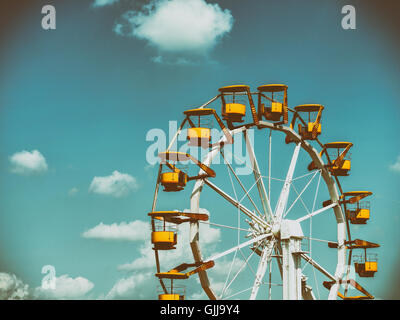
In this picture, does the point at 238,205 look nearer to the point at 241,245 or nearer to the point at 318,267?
the point at 241,245

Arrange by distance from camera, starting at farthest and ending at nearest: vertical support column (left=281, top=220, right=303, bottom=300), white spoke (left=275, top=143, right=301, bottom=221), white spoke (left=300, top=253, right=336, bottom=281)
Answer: white spoke (left=300, top=253, right=336, bottom=281), white spoke (left=275, top=143, right=301, bottom=221), vertical support column (left=281, top=220, right=303, bottom=300)

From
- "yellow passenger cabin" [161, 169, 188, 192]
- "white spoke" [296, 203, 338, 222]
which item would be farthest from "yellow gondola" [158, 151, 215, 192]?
"white spoke" [296, 203, 338, 222]

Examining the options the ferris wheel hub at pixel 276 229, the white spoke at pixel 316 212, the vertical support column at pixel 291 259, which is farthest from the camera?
the white spoke at pixel 316 212

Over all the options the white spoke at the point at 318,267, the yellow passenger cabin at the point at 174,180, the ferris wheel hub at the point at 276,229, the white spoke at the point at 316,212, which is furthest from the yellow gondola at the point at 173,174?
the white spoke at the point at 318,267

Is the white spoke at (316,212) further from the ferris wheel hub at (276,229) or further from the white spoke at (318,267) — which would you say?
the white spoke at (318,267)

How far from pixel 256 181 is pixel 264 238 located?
3187 millimetres

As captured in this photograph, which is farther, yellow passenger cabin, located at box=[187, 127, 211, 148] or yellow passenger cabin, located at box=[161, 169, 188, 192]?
yellow passenger cabin, located at box=[187, 127, 211, 148]

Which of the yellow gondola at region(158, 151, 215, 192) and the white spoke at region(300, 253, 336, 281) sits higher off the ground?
the yellow gondola at region(158, 151, 215, 192)

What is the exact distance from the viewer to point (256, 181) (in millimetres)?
38719

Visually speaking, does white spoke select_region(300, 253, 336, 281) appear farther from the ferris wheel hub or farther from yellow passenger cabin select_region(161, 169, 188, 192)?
yellow passenger cabin select_region(161, 169, 188, 192)

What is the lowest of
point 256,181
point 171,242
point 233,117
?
point 171,242

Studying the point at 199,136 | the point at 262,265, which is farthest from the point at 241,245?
the point at 199,136
